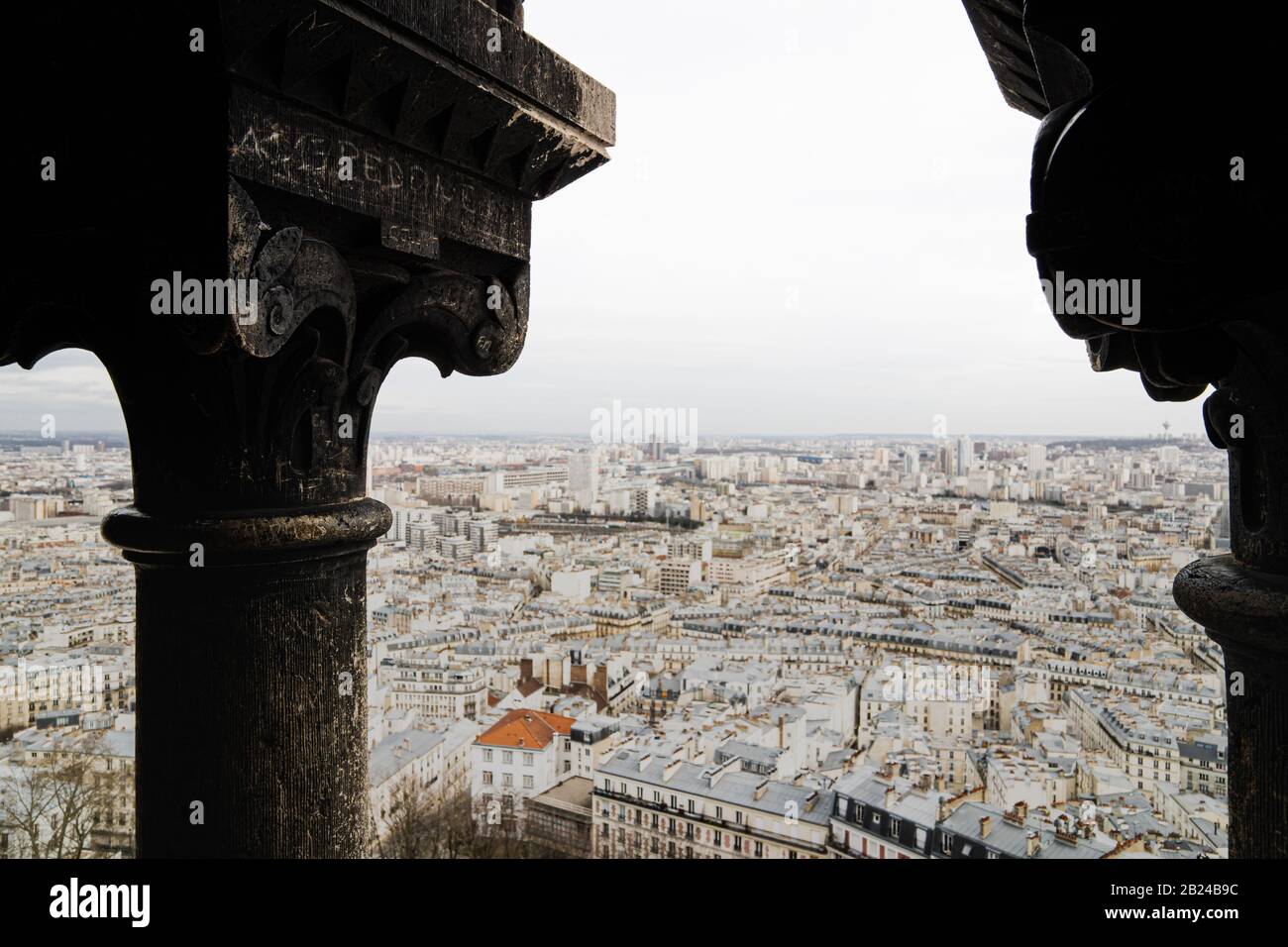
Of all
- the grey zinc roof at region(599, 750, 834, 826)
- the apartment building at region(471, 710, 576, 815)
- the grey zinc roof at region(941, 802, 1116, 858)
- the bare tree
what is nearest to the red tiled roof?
the apartment building at region(471, 710, 576, 815)

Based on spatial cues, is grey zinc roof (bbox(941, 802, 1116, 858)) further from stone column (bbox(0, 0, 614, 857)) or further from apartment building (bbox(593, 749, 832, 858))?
stone column (bbox(0, 0, 614, 857))

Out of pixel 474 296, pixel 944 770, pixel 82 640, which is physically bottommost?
pixel 944 770

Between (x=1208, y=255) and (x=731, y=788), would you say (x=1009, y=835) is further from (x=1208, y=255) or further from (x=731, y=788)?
(x=1208, y=255)

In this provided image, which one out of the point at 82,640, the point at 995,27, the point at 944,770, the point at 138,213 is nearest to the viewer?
the point at 138,213

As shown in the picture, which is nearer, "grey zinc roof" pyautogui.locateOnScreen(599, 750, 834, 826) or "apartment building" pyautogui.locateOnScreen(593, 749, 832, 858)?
"apartment building" pyautogui.locateOnScreen(593, 749, 832, 858)
